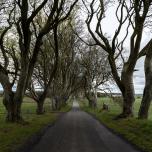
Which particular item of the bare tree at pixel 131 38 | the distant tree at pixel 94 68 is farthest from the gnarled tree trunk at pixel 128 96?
the distant tree at pixel 94 68

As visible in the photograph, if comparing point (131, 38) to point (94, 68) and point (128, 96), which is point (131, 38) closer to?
point (128, 96)

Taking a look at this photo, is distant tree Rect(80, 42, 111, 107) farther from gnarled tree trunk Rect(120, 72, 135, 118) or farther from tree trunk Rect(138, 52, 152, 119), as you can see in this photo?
tree trunk Rect(138, 52, 152, 119)

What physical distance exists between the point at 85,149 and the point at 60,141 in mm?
2754

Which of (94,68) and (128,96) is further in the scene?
(94,68)

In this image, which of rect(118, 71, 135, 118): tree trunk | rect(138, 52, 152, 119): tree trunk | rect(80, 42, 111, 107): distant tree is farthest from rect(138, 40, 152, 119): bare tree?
rect(80, 42, 111, 107): distant tree

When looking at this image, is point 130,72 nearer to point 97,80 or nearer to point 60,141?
point 60,141

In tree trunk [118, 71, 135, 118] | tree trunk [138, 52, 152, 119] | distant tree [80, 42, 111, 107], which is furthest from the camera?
distant tree [80, 42, 111, 107]

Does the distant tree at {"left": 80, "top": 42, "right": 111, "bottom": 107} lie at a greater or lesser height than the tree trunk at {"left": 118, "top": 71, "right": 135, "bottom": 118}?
greater

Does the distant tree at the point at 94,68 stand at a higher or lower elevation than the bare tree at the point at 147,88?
higher

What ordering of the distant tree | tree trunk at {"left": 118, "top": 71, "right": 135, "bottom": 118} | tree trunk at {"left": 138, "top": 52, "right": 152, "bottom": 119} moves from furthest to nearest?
the distant tree < tree trunk at {"left": 118, "top": 71, "right": 135, "bottom": 118} < tree trunk at {"left": 138, "top": 52, "right": 152, "bottom": 119}

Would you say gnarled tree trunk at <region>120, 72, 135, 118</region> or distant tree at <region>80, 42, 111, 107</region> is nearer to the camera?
gnarled tree trunk at <region>120, 72, 135, 118</region>

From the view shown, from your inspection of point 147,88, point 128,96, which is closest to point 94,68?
point 128,96

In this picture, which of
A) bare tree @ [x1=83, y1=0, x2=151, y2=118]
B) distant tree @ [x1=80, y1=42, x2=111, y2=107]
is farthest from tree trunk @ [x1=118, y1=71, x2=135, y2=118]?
distant tree @ [x1=80, y1=42, x2=111, y2=107]

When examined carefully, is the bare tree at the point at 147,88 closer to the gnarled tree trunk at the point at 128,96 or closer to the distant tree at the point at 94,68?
the gnarled tree trunk at the point at 128,96
